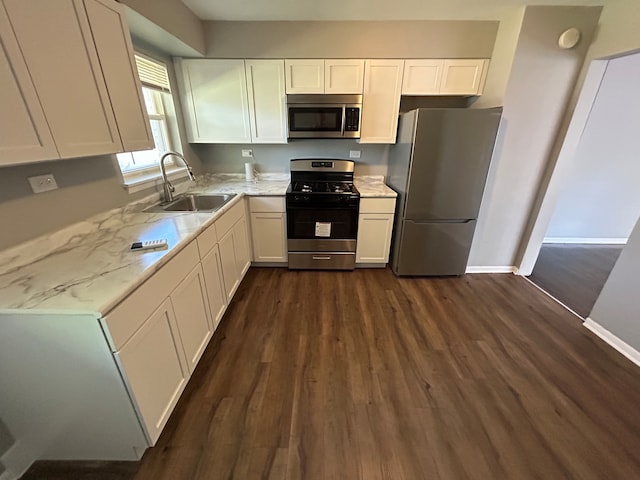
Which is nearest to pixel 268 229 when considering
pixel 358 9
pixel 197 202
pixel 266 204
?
pixel 266 204

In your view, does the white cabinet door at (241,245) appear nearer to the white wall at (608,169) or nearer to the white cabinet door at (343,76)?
the white cabinet door at (343,76)

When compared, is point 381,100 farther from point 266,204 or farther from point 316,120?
point 266,204

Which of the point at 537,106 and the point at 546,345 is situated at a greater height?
the point at 537,106

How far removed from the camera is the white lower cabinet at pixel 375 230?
2.79 meters

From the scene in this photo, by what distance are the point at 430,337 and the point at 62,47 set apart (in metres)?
2.80

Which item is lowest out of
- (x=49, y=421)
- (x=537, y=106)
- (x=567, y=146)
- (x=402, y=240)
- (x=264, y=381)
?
(x=264, y=381)

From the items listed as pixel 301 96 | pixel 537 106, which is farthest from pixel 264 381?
pixel 537 106

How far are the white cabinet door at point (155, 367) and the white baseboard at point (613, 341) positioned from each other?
310 centimetres

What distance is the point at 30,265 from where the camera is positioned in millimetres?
1263

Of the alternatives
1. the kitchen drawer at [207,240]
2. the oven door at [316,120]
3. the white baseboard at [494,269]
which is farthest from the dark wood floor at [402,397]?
the oven door at [316,120]

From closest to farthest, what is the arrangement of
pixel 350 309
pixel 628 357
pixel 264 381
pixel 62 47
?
pixel 62 47
pixel 264 381
pixel 628 357
pixel 350 309

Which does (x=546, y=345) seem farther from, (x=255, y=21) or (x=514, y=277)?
(x=255, y=21)

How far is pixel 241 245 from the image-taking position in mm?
2645

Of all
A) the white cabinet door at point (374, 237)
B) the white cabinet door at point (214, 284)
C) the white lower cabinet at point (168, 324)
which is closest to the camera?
the white lower cabinet at point (168, 324)
